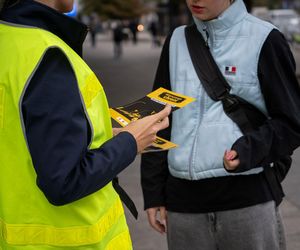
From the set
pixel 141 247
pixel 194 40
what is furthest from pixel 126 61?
pixel 194 40

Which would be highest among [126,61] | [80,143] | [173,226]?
[80,143]

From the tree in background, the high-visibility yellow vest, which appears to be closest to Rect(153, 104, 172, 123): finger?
the high-visibility yellow vest

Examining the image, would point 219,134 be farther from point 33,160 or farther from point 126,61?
point 126,61

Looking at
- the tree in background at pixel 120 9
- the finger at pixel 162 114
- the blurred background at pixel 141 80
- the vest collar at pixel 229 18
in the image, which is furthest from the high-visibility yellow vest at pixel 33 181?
the tree in background at pixel 120 9

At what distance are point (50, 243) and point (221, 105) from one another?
827 mm

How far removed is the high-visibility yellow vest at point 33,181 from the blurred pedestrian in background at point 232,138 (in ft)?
1.71

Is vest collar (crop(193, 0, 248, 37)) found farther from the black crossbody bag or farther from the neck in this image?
the neck

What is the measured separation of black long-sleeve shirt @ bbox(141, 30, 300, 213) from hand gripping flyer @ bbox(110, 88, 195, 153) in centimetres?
28

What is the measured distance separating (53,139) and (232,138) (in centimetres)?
82

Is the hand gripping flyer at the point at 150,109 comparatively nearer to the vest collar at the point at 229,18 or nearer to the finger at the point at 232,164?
the finger at the point at 232,164

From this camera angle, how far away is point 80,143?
4.83 ft

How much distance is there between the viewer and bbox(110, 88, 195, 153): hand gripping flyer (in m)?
1.81

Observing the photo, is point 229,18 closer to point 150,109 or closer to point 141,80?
point 150,109

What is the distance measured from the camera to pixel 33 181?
5.10 feet
